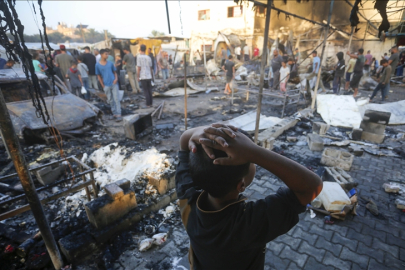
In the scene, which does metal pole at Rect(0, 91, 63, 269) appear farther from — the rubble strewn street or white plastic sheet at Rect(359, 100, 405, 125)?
white plastic sheet at Rect(359, 100, 405, 125)

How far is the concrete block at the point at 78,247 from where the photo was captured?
241 cm

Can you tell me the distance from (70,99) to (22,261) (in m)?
4.60

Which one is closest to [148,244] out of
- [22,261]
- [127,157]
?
[22,261]

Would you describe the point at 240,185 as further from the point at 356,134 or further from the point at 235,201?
the point at 356,134

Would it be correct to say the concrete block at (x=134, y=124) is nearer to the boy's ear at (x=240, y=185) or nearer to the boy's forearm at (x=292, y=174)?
the boy's ear at (x=240, y=185)

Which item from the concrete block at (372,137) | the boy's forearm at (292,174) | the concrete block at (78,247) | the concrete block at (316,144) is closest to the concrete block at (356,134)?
the concrete block at (372,137)

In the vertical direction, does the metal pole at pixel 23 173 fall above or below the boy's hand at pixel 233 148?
below

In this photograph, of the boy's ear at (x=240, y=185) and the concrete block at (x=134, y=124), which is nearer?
the boy's ear at (x=240, y=185)

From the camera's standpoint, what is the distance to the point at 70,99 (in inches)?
234

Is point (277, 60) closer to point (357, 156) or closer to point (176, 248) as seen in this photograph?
point (357, 156)

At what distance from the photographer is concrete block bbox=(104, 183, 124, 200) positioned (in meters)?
2.75

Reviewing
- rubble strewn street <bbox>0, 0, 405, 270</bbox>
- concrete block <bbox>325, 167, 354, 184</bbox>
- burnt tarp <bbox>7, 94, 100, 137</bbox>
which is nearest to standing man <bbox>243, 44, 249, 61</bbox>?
Result: rubble strewn street <bbox>0, 0, 405, 270</bbox>

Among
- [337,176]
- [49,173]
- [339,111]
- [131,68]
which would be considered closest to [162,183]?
[49,173]

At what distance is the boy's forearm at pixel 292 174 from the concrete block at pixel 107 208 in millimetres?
2461
